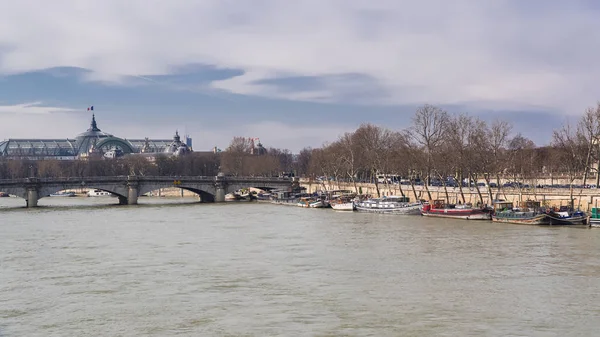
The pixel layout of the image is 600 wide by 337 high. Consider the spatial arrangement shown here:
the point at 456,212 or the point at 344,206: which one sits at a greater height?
the point at 344,206

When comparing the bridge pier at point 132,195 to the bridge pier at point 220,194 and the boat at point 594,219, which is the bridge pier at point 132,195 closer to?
the bridge pier at point 220,194

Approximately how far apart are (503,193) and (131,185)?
1599 inches

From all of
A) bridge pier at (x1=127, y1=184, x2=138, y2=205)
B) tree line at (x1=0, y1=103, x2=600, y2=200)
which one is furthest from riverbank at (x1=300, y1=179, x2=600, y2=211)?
bridge pier at (x1=127, y1=184, x2=138, y2=205)

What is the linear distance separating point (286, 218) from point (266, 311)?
36659 mm

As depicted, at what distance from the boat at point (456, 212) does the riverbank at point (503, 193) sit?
22.6ft

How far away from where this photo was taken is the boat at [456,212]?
2152 inches

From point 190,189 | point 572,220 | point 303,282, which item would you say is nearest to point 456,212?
point 572,220

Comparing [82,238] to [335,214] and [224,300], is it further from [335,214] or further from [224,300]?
[335,214]

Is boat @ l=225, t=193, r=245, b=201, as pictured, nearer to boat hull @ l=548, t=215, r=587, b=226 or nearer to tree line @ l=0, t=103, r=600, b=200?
tree line @ l=0, t=103, r=600, b=200

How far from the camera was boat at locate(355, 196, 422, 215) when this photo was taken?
204 feet

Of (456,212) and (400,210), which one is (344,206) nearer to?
(400,210)

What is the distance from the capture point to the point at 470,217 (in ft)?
181

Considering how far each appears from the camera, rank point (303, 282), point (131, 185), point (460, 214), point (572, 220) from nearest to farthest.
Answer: point (303, 282), point (572, 220), point (460, 214), point (131, 185)

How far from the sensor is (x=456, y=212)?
185 feet
